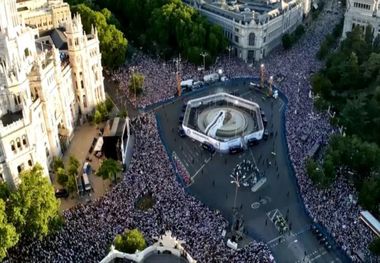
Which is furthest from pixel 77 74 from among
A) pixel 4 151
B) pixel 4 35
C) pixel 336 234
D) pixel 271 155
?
pixel 336 234

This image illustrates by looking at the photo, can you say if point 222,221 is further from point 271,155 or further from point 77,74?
point 77,74

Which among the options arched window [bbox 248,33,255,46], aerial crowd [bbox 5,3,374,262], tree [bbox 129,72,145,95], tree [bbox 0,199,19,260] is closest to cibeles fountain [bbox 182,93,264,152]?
aerial crowd [bbox 5,3,374,262]

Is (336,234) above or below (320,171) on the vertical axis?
below

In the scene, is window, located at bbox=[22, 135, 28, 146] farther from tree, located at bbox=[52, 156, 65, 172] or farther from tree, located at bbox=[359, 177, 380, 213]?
tree, located at bbox=[359, 177, 380, 213]

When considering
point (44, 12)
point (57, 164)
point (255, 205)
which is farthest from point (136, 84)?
point (255, 205)

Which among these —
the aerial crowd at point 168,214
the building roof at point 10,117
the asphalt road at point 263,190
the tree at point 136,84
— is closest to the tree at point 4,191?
the aerial crowd at point 168,214
